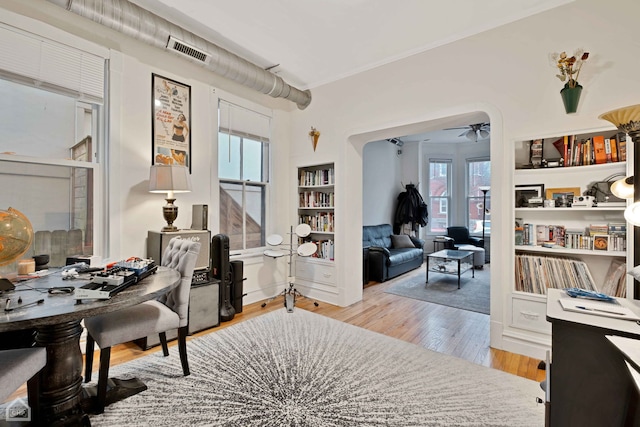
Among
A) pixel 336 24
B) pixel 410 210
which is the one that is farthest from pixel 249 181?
pixel 410 210

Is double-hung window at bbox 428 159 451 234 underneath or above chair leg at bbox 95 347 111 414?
above

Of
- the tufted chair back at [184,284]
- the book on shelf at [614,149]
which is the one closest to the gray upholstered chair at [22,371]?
the tufted chair back at [184,284]

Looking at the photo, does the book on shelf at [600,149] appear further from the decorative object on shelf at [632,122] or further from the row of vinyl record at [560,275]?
the row of vinyl record at [560,275]

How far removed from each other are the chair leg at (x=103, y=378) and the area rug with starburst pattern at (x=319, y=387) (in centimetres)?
6

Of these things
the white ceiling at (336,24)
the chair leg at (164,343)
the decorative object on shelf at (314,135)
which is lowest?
the chair leg at (164,343)

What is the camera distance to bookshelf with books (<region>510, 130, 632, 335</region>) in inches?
89.4

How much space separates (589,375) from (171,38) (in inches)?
146

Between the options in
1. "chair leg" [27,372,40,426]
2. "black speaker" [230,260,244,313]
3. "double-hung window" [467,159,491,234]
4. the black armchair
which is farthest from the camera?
"double-hung window" [467,159,491,234]

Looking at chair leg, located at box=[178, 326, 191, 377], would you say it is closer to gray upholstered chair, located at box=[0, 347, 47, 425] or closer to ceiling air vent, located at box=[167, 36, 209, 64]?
gray upholstered chair, located at box=[0, 347, 47, 425]

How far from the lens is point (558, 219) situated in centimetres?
256

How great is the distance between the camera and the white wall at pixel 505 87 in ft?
7.47

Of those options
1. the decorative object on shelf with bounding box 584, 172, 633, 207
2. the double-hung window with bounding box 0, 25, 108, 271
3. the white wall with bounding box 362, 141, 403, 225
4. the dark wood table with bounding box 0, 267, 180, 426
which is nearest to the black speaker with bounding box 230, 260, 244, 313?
the double-hung window with bounding box 0, 25, 108, 271

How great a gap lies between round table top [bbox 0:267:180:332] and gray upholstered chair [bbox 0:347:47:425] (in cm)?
25

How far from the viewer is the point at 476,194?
7.65 meters
